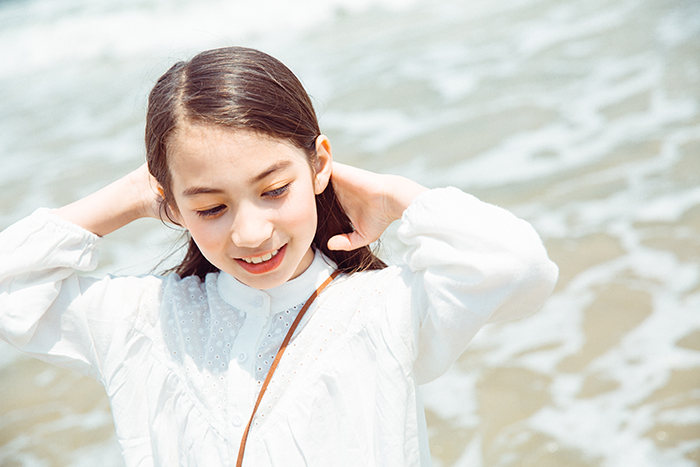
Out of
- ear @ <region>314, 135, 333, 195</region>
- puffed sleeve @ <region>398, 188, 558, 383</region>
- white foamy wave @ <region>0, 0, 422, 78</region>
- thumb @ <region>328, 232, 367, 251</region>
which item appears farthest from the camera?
white foamy wave @ <region>0, 0, 422, 78</region>

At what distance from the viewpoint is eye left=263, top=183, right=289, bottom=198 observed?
5.41 ft

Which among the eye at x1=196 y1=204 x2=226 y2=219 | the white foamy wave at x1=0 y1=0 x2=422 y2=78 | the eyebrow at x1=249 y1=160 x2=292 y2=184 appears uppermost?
the eyebrow at x1=249 y1=160 x2=292 y2=184

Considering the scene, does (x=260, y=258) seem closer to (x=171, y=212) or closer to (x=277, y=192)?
(x=277, y=192)

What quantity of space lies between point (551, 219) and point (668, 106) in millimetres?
2133

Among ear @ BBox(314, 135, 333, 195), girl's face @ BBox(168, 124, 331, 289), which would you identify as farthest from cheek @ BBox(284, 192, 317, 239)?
ear @ BBox(314, 135, 333, 195)

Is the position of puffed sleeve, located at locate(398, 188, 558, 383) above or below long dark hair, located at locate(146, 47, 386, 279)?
below

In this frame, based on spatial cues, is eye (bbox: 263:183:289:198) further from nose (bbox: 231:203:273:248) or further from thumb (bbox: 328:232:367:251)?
thumb (bbox: 328:232:367:251)

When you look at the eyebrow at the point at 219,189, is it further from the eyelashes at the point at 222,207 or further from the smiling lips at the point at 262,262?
the smiling lips at the point at 262,262

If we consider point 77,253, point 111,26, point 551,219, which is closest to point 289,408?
point 77,253

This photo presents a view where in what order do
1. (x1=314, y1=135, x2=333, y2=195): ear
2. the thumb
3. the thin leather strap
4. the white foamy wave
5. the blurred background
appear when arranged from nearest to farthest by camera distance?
1. the thin leather strap
2. (x1=314, y1=135, x2=333, y2=195): ear
3. the thumb
4. the blurred background
5. the white foamy wave

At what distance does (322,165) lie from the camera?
1.87m

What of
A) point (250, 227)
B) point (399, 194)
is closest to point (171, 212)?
point (250, 227)

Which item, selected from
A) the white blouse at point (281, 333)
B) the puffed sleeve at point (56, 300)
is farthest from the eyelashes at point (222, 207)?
the puffed sleeve at point (56, 300)

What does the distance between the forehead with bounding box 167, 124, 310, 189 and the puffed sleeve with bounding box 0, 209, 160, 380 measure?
49 cm
